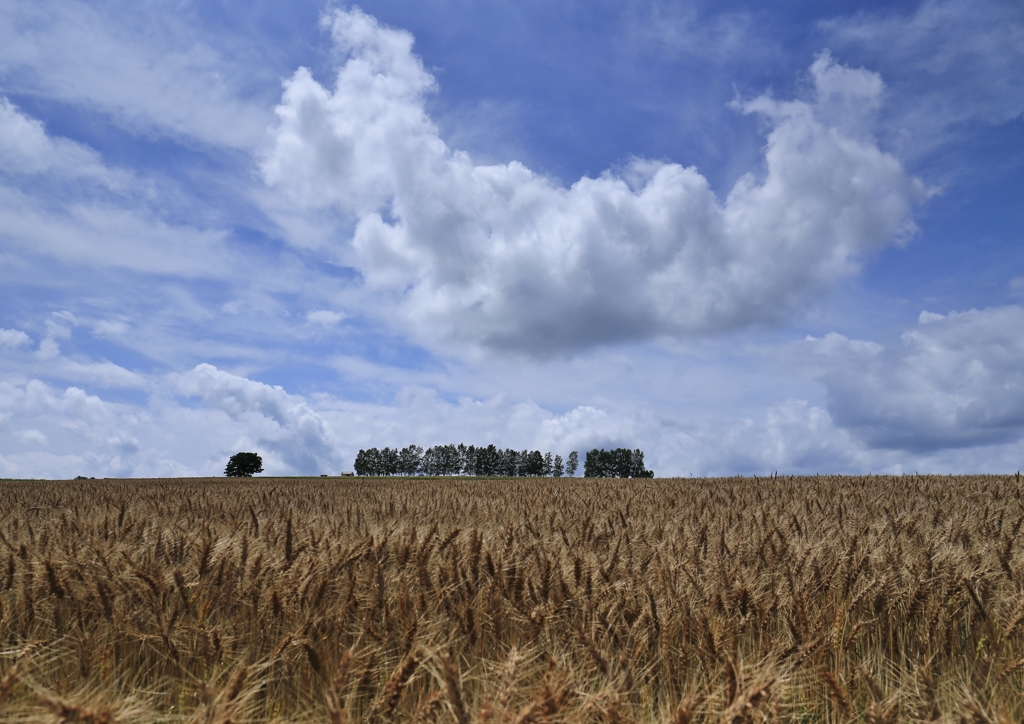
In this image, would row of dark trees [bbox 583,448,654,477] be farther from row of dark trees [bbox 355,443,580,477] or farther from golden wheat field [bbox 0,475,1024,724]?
golden wheat field [bbox 0,475,1024,724]

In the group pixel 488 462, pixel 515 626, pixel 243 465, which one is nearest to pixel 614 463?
pixel 488 462

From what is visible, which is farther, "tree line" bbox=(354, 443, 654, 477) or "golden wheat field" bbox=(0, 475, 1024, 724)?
"tree line" bbox=(354, 443, 654, 477)

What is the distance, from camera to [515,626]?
2.95 meters

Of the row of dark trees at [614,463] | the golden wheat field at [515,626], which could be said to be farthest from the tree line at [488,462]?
the golden wheat field at [515,626]

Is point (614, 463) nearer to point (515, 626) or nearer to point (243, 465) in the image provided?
point (243, 465)

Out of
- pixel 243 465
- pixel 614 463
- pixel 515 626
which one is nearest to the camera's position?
pixel 515 626

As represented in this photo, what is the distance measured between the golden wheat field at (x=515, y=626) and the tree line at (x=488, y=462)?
114m

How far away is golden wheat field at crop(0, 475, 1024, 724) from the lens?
2158 mm

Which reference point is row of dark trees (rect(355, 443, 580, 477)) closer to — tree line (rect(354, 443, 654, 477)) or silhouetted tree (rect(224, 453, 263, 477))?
tree line (rect(354, 443, 654, 477))

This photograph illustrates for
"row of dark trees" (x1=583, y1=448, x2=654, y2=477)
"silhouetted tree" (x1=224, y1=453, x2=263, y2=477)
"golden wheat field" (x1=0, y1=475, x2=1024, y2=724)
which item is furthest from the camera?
"row of dark trees" (x1=583, y1=448, x2=654, y2=477)

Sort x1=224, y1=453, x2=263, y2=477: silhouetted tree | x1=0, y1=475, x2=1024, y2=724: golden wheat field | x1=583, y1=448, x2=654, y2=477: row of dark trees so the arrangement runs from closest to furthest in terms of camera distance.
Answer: x1=0, y1=475, x2=1024, y2=724: golden wheat field < x1=224, y1=453, x2=263, y2=477: silhouetted tree < x1=583, y1=448, x2=654, y2=477: row of dark trees

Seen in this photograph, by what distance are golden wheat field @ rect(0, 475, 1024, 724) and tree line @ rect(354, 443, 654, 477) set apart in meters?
114

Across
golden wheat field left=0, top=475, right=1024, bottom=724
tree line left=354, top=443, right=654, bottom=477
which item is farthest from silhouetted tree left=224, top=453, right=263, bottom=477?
golden wheat field left=0, top=475, right=1024, bottom=724

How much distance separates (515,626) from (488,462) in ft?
424
